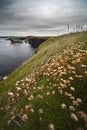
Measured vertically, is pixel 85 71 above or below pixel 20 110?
above

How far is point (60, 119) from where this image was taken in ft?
35.2

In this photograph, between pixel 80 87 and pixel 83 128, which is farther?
pixel 80 87

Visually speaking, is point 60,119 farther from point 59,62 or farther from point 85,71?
point 59,62

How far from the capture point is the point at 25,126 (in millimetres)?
10820

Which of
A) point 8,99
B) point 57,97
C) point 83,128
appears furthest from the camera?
point 8,99

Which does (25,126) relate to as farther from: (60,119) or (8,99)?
(8,99)

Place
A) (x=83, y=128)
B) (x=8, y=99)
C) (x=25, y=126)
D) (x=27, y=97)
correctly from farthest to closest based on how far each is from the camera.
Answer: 1. (x=8, y=99)
2. (x=27, y=97)
3. (x=25, y=126)
4. (x=83, y=128)

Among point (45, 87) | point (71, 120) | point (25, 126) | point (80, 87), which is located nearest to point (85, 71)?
point (80, 87)

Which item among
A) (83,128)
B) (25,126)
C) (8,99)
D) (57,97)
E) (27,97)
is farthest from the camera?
(8,99)

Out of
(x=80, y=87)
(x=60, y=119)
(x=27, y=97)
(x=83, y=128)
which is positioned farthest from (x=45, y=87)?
(x=83, y=128)

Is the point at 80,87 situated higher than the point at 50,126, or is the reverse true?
the point at 80,87

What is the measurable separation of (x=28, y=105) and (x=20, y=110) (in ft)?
1.84

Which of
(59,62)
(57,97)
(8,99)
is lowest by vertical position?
(8,99)

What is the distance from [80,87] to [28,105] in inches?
133
